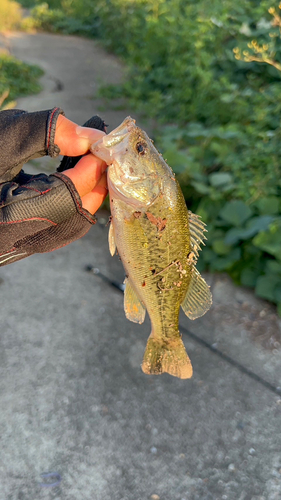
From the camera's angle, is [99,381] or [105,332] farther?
[105,332]

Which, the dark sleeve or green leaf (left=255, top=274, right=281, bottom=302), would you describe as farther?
green leaf (left=255, top=274, right=281, bottom=302)

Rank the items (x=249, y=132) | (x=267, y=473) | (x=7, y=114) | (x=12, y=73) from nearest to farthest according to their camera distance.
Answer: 1. (x=7, y=114)
2. (x=267, y=473)
3. (x=249, y=132)
4. (x=12, y=73)

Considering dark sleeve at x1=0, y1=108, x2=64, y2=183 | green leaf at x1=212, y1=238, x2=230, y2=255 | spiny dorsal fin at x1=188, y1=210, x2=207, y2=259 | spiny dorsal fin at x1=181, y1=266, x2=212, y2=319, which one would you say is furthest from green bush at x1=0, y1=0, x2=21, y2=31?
spiny dorsal fin at x1=181, y1=266, x2=212, y2=319

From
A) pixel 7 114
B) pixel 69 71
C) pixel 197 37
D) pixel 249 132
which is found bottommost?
pixel 69 71

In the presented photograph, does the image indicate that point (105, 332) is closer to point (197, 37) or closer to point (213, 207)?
point (213, 207)

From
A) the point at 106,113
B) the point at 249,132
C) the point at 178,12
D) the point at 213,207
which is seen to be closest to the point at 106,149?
the point at 213,207

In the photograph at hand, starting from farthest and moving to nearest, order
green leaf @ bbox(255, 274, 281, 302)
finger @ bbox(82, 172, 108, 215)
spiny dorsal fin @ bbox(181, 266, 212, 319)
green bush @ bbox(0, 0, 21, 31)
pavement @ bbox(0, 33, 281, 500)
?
green bush @ bbox(0, 0, 21, 31) → green leaf @ bbox(255, 274, 281, 302) → pavement @ bbox(0, 33, 281, 500) → spiny dorsal fin @ bbox(181, 266, 212, 319) → finger @ bbox(82, 172, 108, 215)

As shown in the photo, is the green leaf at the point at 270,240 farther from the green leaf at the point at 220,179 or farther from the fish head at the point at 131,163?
the fish head at the point at 131,163

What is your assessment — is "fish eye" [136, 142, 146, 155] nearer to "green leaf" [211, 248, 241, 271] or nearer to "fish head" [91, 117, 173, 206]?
"fish head" [91, 117, 173, 206]
